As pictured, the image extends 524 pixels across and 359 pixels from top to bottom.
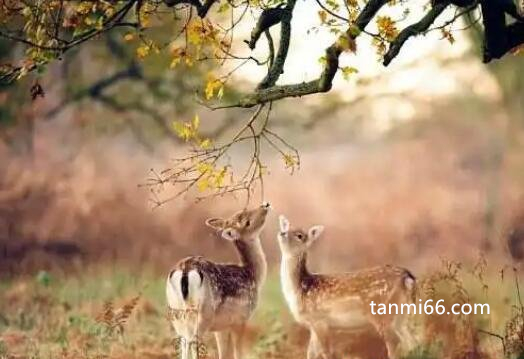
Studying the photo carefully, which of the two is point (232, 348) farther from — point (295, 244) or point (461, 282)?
point (461, 282)

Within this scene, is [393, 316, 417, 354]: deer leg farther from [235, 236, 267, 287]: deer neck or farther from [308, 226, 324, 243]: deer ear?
[235, 236, 267, 287]: deer neck

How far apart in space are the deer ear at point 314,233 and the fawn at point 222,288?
288 millimetres

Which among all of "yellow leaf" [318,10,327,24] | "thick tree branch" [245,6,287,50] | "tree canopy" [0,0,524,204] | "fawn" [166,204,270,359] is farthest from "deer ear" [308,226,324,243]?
"thick tree branch" [245,6,287,50]

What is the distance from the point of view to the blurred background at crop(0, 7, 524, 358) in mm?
6371

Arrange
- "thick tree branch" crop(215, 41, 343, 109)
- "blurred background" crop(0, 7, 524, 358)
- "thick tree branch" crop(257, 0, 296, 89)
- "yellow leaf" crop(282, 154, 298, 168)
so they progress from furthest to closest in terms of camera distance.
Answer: "blurred background" crop(0, 7, 524, 358) < "yellow leaf" crop(282, 154, 298, 168) < "thick tree branch" crop(257, 0, 296, 89) < "thick tree branch" crop(215, 41, 343, 109)

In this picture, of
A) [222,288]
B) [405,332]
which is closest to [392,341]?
[405,332]

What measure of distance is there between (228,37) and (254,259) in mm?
1329

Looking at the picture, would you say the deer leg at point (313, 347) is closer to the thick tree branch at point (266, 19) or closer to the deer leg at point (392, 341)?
the deer leg at point (392, 341)

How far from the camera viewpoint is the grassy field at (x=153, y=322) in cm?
623

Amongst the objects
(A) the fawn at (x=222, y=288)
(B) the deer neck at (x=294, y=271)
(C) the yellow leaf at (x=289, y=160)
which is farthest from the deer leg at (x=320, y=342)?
(C) the yellow leaf at (x=289, y=160)

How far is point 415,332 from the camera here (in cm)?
622

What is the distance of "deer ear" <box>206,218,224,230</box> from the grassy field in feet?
1.41

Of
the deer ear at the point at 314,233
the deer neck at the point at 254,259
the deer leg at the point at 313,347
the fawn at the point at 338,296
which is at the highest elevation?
the deer ear at the point at 314,233

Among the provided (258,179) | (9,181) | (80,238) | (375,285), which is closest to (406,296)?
(375,285)
